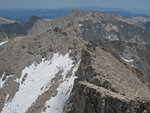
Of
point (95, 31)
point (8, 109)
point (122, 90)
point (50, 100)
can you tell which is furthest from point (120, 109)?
point (95, 31)

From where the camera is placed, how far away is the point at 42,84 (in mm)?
37312

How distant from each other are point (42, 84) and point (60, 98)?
11.1 m

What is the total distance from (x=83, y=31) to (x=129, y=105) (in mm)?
140411

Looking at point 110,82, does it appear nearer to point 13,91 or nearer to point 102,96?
point 102,96

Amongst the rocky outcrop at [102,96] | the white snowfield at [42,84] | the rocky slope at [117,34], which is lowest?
the rocky slope at [117,34]

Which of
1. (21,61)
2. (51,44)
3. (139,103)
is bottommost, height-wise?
(21,61)

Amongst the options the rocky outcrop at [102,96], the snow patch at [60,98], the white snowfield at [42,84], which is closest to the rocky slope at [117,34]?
the white snowfield at [42,84]

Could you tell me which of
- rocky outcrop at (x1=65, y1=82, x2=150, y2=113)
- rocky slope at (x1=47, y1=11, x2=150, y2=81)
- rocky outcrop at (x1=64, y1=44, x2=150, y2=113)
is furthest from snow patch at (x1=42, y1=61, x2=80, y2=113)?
rocky slope at (x1=47, y1=11, x2=150, y2=81)

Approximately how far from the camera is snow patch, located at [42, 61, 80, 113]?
25.3 m

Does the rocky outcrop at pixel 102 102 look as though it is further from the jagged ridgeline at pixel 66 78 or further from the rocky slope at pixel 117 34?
the rocky slope at pixel 117 34

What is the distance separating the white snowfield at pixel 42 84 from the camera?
2775 cm

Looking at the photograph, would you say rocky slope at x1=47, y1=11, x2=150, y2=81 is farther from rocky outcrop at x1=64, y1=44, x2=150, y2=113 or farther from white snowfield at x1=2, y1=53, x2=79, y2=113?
rocky outcrop at x1=64, y1=44, x2=150, y2=113

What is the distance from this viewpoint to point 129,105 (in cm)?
1267

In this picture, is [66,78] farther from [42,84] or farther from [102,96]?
[102,96]
